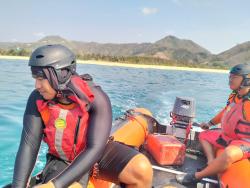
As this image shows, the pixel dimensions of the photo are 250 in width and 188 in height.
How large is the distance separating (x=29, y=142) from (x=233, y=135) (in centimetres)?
197

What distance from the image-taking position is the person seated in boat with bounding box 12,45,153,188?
1844 millimetres

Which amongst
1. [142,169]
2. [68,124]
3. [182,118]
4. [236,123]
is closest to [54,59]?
[68,124]

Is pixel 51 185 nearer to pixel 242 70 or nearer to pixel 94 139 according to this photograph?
pixel 94 139

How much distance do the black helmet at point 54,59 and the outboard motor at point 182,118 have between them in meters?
2.35

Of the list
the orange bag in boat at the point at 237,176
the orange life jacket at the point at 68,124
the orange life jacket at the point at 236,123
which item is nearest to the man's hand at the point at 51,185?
the orange life jacket at the point at 68,124

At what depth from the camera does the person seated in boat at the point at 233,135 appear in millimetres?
2738

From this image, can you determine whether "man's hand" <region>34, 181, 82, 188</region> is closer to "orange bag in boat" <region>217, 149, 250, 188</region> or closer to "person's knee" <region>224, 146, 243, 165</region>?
"orange bag in boat" <region>217, 149, 250, 188</region>

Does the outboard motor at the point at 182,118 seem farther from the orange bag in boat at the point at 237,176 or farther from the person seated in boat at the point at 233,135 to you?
the orange bag in boat at the point at 237,176

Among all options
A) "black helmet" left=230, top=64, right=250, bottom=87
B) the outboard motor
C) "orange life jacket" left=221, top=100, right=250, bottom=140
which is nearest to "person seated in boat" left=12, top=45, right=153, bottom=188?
"orange life jacket" left=221, top=100, right=250, bottom=140

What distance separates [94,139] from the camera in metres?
1.89

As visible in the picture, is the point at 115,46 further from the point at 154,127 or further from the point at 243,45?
the point at 154,127

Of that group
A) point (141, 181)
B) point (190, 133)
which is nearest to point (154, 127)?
point (190, 133)

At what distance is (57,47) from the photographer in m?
1.91

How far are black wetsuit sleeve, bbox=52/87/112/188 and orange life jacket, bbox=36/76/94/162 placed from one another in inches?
2.1
